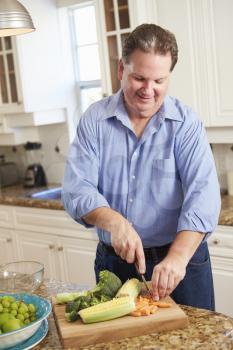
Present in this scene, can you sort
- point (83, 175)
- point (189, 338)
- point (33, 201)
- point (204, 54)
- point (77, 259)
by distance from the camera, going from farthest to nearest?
point (33, 201)
point (77, 259)
point (204, 54)
point (83, 175)
point (189, 338)

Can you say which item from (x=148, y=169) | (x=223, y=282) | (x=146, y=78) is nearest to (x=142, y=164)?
(x=148, y=169)

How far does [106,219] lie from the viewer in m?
1.62

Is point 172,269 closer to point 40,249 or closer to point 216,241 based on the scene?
point 216,241

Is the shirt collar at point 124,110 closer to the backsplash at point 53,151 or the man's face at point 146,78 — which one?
the man's face at point 146,78

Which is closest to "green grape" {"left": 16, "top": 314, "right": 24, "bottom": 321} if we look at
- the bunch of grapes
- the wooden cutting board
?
the bunch of grapes

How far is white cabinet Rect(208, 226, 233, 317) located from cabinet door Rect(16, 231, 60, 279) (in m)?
1.16

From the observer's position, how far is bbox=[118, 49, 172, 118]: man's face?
1.63 m

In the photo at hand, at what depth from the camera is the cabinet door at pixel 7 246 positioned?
3.70m

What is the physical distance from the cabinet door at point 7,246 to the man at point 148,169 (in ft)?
6.14

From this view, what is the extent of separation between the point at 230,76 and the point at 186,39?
0.32 meters

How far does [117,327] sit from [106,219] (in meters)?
0.37

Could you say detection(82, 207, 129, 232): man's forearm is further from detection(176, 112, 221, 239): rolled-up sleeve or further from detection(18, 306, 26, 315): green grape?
detection(18, 306, 26, 315): green grape

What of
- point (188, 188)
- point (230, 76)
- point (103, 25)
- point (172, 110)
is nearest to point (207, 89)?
point (230, 76)

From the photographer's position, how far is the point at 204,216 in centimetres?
164
